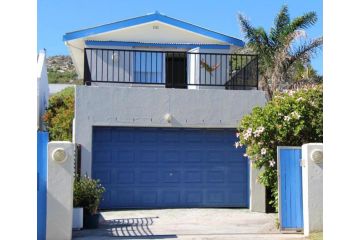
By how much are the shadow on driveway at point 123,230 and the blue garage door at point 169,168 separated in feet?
5.66

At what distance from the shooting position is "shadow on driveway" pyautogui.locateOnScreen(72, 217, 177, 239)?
10039 millimetres

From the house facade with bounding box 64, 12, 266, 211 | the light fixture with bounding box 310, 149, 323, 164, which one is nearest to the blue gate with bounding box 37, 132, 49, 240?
the house facade with bounding box 64, 12, 266, 211

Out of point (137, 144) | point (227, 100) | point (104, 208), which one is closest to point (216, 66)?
point (227, 100)

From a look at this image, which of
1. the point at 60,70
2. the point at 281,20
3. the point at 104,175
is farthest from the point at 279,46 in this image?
the point at 60,70

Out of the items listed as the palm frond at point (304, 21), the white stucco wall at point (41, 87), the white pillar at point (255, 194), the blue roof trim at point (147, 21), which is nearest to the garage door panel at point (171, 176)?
the white pillar at point (255, 194)

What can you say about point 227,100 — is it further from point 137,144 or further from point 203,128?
point 137,144

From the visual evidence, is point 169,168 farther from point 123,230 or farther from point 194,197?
point 123,230

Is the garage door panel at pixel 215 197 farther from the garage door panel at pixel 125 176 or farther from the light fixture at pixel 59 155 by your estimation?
the light fixture at pixel 59 155

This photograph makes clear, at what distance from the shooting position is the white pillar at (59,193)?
370 inches

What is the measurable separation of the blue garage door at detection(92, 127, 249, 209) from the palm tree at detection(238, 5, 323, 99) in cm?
631

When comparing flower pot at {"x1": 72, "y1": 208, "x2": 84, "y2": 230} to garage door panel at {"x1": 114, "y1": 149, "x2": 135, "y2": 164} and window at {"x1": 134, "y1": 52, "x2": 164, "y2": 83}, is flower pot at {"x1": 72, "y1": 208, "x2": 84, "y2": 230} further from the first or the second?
window at {"x1": 134, "y1": 52, "x2": 164, "y2": 83}

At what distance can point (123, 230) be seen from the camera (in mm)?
10695
